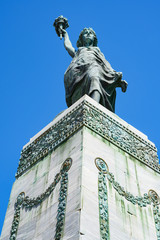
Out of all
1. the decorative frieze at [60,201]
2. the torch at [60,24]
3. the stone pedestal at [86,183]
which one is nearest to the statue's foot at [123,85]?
the stone pedestal at [86,183]

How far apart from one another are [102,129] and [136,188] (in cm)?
156

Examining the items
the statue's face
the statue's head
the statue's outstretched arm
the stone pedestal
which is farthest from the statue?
the stone pedestal

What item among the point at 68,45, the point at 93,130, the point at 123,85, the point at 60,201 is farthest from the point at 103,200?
the point at 68,45

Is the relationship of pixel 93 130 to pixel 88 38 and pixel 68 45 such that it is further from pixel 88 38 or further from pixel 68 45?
pixel 68 45

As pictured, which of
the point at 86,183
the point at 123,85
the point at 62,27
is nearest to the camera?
the point at 86,183

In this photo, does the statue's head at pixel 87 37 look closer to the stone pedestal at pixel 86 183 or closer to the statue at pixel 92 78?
Result: the statue at pixel 92 78

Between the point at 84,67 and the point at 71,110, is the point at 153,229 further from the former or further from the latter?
the point at 84,67

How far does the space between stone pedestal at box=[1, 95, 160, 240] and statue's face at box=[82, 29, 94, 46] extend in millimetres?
3423

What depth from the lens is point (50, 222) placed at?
8.13m

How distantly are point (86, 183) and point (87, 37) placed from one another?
656 centimetres

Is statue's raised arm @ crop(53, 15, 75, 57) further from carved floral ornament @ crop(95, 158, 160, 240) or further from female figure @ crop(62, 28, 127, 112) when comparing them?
carved floral ornament @ crop(95, 158, 160, 240)

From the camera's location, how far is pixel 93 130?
9508mm

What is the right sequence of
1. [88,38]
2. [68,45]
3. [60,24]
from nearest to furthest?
1. [88,38]
2. [68,45]
3. [60,24]

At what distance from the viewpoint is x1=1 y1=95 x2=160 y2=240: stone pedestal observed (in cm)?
782
